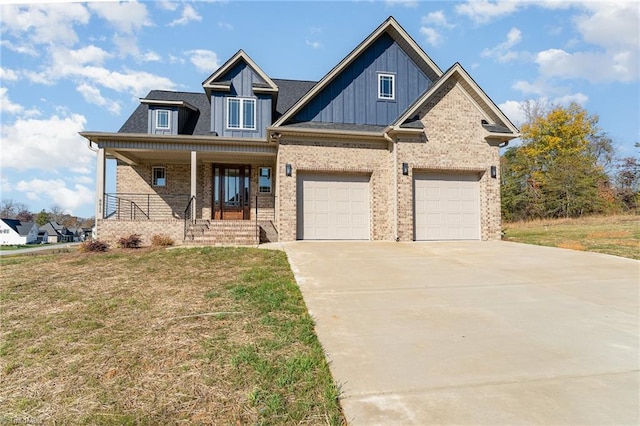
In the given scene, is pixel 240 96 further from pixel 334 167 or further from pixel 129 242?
pixel 129 242

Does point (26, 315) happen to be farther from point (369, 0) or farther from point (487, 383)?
point (369, 0)

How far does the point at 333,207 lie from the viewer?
12734 millimetres

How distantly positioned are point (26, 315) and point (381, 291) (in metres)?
5.09

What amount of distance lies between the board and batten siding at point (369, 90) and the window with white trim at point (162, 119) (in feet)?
19.0

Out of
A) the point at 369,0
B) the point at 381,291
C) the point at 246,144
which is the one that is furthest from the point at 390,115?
the point at 381,291

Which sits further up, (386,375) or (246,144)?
(246,144)

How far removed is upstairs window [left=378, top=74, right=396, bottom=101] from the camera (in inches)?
551

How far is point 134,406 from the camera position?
259 cm

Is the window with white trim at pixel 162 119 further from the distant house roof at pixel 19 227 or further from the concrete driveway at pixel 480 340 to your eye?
the distant house roof at pixel 19 227

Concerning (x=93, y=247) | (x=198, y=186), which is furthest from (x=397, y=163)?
(x=93, y=247)

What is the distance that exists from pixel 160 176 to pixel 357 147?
9.30 metres

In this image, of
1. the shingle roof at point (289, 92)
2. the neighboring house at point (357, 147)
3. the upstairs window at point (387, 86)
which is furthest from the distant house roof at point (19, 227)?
Answer: the upstairs window at point (387, 86)

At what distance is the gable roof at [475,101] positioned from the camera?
12086 mm

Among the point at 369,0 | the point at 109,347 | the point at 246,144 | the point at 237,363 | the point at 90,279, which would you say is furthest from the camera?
the point at 246,144
